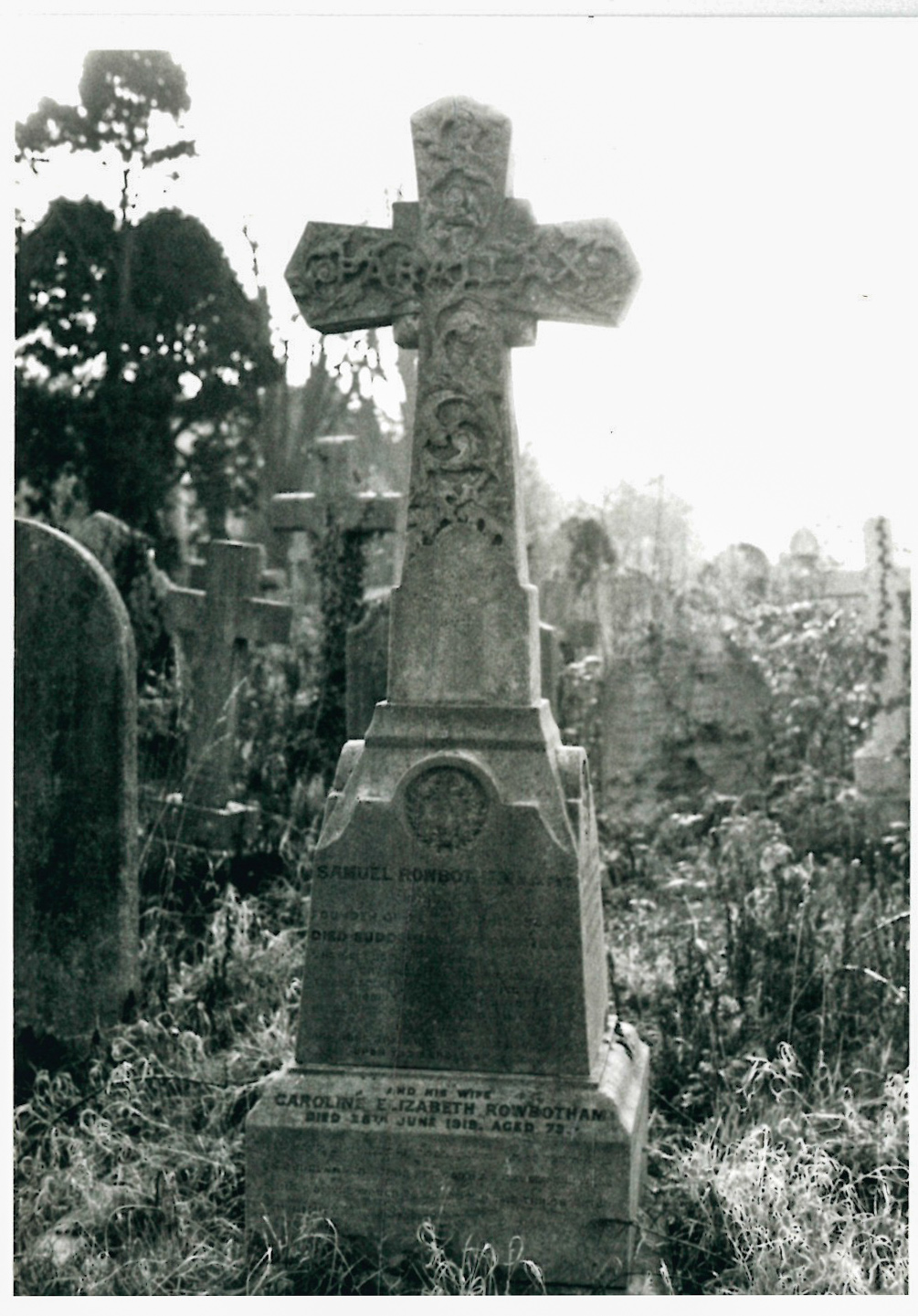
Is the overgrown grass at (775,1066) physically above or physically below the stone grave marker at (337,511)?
below

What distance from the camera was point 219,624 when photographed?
24.8 feet

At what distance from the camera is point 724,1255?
3711 mm

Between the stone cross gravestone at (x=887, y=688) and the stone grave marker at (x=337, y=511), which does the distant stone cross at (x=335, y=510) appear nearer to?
the stone grave marker at (x=337, y=511)

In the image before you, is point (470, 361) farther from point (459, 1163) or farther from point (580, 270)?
point (459, 1163)

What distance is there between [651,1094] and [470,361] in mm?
2424

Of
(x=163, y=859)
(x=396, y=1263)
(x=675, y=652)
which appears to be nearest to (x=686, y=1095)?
(x=396, y=1263)

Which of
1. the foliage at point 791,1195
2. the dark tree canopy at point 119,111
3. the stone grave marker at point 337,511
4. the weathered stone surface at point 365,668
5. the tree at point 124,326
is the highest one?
the dark tree canopy at point 119,111

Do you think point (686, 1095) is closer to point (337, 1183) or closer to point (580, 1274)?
point (580, 1274)

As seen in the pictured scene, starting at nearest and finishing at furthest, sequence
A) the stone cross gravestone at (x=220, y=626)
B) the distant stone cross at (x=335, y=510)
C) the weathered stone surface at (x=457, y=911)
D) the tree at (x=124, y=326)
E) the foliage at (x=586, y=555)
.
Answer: the weathered stone surface at (x=457, y=911), the tree at (x=124, y=326), the stone cross gravestone at (x=220, y=626), the distant stone cross at (x=335, y=510), the foliage at (x=586, y=555)

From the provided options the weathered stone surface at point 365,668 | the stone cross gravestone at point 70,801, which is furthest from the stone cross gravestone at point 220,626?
the stone cross gravestone at point 70,801

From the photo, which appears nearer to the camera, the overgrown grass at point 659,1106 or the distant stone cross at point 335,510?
the overgrown grass at point 659,1106

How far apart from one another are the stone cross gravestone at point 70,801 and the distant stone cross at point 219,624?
2.65 m

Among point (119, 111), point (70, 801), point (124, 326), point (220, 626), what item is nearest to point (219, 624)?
point (220, 626)

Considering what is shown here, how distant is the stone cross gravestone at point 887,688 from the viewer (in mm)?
7605
